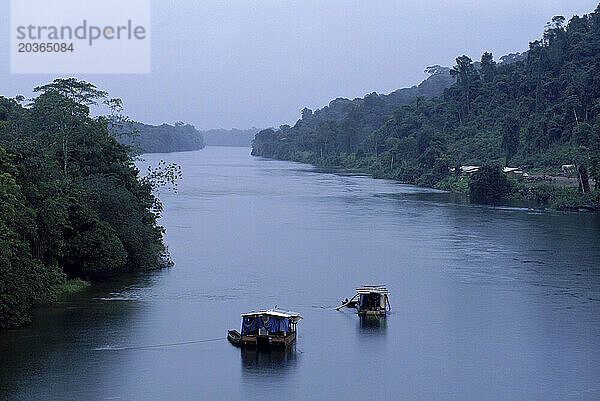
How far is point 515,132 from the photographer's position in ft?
259

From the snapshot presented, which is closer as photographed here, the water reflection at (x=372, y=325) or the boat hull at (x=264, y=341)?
the boat hull at (x=264, y=341)

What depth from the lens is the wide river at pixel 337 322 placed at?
18.8 m

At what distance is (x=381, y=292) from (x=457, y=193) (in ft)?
151

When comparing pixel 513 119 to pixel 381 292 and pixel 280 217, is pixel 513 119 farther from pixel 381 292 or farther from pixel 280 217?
pixel 381 292

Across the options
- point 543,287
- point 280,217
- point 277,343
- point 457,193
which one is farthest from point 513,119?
point 277,343

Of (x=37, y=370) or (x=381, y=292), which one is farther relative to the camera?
(x=381, y=292)

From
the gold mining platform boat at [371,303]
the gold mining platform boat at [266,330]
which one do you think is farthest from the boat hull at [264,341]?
the gold mining platform boat at [371,303]

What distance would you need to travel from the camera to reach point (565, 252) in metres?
36.8

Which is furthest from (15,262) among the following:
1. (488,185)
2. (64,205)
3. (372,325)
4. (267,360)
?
(488,185)

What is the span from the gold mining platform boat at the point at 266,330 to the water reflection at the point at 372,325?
299 cm

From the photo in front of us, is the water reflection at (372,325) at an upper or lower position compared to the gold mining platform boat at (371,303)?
lower

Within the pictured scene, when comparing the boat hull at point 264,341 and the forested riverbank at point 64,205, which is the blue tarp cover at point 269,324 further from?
the forested riverbank at point 64,205

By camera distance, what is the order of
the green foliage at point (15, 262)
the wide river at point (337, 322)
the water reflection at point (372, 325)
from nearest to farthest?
the wide river at point (337, 322) < the green foliage at point (15, 262) < the water reflection at point (372, 325)

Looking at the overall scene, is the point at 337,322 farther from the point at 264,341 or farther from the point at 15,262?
the point at 15,262
